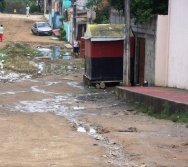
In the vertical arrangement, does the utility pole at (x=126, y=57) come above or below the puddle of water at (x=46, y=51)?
above

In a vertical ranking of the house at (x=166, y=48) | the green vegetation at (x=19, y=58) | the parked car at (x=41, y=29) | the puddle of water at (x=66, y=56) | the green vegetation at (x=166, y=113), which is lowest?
the puddle of water at (x=66, y=56)

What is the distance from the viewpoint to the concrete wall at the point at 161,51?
1983 cm

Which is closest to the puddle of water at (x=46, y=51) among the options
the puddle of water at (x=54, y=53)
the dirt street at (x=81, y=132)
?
the puddle of water at (x=54, y=53)

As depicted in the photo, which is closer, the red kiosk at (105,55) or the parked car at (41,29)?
the red kiosk at (105,55)

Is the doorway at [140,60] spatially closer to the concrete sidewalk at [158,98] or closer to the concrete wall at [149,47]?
the concrete wall at [149,47]

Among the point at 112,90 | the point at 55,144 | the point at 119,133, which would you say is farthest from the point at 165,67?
the point at 55,144

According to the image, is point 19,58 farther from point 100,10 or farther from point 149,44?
point 149,44

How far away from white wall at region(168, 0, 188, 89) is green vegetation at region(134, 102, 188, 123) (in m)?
2.88

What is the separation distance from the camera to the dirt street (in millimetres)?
8727

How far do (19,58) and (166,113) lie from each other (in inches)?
804

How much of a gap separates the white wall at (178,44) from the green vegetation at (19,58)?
35.9 ft

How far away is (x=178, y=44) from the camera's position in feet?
62.0

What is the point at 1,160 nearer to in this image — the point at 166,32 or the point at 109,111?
Answer: the point at 109,111

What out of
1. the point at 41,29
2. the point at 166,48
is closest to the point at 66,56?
the point at 166,48
